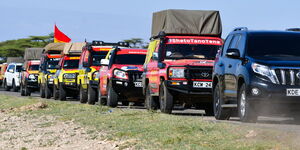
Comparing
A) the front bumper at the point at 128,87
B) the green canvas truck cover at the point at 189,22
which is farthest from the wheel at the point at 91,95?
the green canvas truck cover at the point at 189,22

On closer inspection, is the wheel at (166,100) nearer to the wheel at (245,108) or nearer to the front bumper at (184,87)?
the front bumper at (184,87)

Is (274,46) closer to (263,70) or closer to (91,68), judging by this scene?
(263,70)

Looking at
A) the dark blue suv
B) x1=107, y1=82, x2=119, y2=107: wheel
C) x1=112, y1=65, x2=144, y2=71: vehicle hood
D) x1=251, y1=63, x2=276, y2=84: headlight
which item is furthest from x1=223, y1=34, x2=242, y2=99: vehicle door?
x1=107, y1=82, x2=119, y2=107: wheel

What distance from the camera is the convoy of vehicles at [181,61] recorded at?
17.2 m

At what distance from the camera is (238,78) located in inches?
535

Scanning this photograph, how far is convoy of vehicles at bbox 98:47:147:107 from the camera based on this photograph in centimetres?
2194

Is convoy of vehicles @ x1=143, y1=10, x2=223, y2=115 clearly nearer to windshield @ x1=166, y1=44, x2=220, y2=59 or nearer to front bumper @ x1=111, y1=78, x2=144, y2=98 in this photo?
windshield @ x1=166, y1=44, x2=220, y2=59

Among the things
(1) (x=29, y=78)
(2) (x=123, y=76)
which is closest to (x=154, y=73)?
(2) (x=123, y=76)

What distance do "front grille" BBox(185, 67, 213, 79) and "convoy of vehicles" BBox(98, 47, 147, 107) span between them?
15.8ft

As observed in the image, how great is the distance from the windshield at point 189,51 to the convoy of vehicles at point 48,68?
15554mm

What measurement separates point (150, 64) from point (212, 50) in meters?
1.75

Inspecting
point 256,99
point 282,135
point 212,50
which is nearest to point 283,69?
point 256,99

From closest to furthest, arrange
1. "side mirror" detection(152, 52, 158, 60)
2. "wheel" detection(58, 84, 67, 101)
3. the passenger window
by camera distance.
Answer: the passenger window → "side mirror" detection(152, 52, 158, 60) → "wheel" detection(58, 84, 67, 101)

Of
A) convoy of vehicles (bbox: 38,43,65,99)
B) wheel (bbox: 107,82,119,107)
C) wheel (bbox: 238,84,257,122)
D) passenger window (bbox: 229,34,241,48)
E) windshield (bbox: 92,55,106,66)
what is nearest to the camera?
wheel (bbox: 238,84,257,122)
